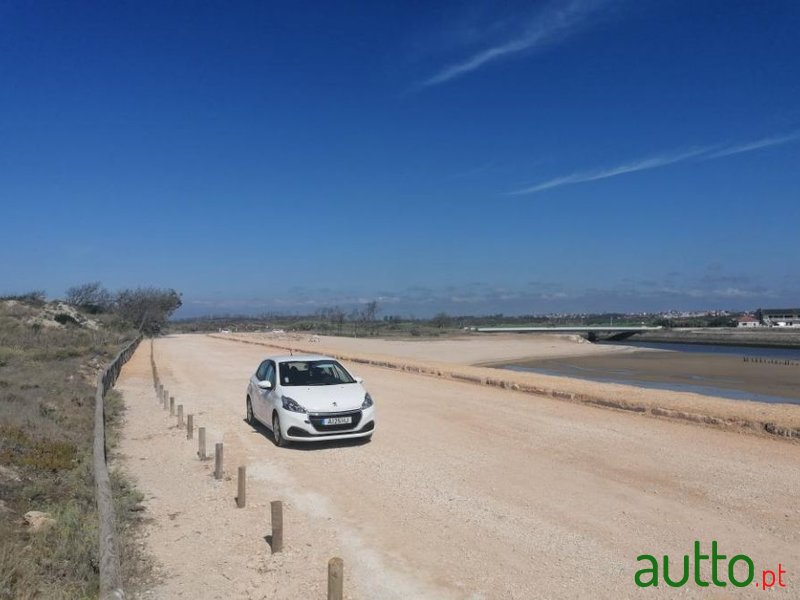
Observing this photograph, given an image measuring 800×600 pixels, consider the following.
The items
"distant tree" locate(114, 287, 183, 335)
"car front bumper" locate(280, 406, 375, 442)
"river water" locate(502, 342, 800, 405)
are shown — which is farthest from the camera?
"distant tree" locate(114, 287, 183, 335)

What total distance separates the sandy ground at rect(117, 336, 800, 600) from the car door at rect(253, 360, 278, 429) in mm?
480

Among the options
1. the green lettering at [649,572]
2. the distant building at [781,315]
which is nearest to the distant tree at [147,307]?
the green lettering at [649,572]

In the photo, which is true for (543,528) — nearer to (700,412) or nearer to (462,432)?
(462,432)

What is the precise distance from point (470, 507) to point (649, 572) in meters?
2.31

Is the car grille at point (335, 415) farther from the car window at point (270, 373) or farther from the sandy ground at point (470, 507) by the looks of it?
the car window at point (270, 373)

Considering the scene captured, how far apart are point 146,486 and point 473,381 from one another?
15474 millimetres

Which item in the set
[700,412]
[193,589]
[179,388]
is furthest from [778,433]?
[179,388]

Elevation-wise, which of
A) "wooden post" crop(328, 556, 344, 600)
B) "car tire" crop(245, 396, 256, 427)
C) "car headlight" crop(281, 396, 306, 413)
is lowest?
"car tire" crop(245, 396, 256, 427)

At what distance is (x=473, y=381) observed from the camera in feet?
74.7

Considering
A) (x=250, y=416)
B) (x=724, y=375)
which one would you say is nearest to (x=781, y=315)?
(x=724, y=375)

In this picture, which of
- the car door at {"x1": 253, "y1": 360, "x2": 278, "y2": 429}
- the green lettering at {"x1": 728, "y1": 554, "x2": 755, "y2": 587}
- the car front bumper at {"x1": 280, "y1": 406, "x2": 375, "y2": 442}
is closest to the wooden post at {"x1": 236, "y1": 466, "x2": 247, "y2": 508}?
the car front bumper at {"x1": 280, "y1": 406, "x2": 375, "y2": 442}

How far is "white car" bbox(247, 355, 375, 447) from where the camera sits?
10586mm

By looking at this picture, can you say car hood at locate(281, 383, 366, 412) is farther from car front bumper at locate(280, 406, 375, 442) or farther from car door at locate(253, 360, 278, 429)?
car door at locate(253, 360, 278, 429)

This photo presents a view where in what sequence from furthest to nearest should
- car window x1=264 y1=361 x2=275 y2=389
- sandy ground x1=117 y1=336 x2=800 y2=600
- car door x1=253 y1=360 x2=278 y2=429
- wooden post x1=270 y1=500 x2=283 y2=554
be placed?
1. car window x1=264 y1=361 x2=275 y2=389
2. car door x1=253 y1=360 x2=278 y2=429
3. wooden post x1=270 y1=500 x2=283 y2=554
4. sandy ground x1=117 y1=336 x2=800 y2=600
